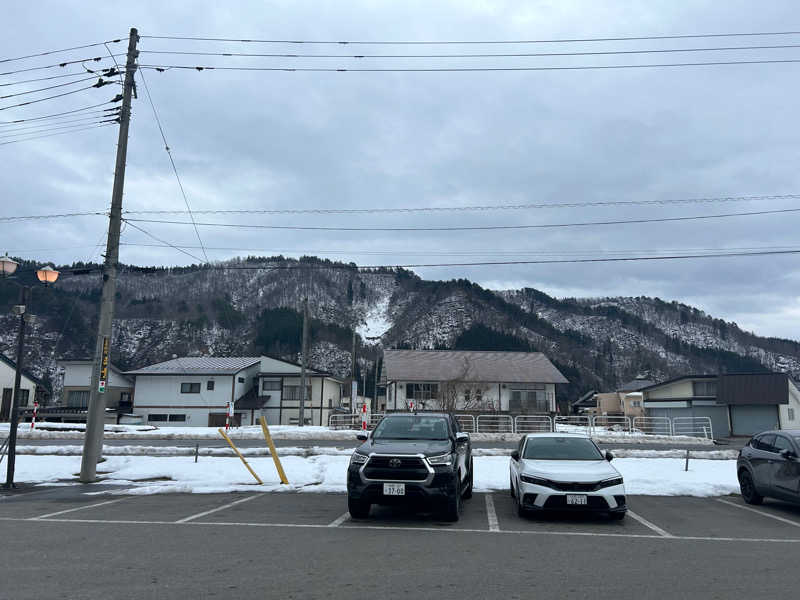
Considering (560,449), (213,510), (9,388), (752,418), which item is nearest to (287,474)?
(213,510)

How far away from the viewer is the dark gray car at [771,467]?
10.8 meters

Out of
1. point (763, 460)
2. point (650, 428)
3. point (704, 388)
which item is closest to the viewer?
point (763, 460)

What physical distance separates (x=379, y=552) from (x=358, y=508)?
2.29m

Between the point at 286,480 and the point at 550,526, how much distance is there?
7.10 meters

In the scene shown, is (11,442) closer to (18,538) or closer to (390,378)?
(18,538)

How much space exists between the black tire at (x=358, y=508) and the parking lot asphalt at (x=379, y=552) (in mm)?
186

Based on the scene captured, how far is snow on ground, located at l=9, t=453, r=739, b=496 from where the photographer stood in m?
13.6

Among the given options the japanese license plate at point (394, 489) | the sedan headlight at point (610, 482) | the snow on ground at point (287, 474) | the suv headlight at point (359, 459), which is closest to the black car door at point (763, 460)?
the snow on ground at point (287, 474)

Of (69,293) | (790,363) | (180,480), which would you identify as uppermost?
(69,293)

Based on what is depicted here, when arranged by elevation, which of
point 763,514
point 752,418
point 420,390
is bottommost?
point 763,514

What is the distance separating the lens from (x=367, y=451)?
9.39 metres

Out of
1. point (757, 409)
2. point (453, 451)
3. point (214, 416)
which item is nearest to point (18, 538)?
point (453, 451)

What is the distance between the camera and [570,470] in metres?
9.73

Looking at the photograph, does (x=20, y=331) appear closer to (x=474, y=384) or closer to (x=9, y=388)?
(x=474, y=384)
